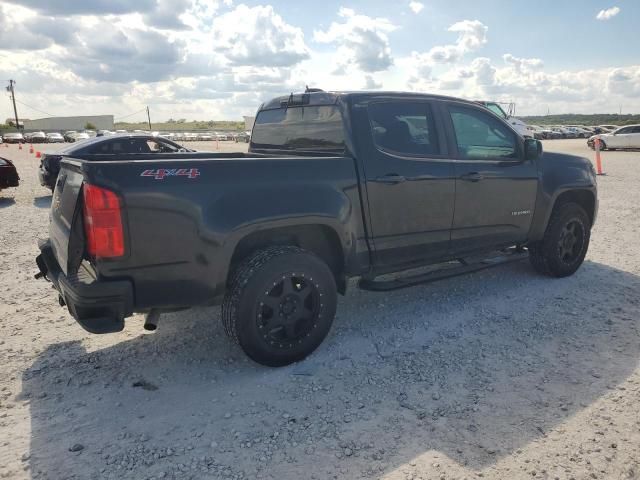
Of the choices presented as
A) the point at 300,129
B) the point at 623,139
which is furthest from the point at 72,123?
the point at 300,129

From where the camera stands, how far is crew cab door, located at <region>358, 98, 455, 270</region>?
158 inches

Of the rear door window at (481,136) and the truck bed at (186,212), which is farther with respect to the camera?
the rear door window at (481,136)

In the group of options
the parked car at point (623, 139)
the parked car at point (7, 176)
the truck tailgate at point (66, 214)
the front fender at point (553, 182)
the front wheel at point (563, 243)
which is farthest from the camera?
the parked car at point (623, 139)

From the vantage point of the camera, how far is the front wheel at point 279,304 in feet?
11.1

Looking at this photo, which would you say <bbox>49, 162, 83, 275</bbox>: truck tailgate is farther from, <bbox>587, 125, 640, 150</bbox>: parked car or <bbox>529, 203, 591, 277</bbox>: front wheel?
<bbox>587, 125, 640, 150</bbox>: parked car

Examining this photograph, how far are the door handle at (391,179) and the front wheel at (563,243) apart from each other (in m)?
2.28

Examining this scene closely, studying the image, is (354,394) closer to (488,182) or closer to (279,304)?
(279,304)

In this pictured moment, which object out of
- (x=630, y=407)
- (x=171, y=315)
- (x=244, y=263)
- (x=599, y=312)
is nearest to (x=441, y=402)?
(x=630, y=407)

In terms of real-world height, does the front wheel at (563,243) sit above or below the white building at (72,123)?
below

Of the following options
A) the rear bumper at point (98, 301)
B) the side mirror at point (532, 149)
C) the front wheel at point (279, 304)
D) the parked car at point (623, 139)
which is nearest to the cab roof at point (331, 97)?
the side mirror at point (532, 149)

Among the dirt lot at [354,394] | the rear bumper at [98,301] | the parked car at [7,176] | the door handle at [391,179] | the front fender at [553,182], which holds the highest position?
the parked car at [7,176]

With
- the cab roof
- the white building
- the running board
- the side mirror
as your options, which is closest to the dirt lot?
the running board

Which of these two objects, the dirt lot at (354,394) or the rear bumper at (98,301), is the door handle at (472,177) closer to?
the dirt lot at (354,394)

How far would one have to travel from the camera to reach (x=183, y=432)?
9.61 feet
